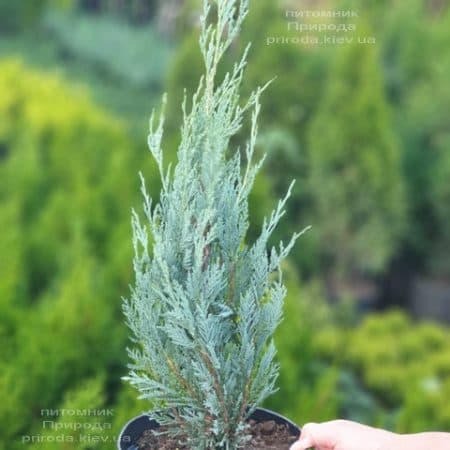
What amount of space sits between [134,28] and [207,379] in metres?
17.4

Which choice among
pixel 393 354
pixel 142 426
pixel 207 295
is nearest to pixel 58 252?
pixel 393 354

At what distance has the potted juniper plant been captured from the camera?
2113mm

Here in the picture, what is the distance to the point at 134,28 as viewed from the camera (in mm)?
18797

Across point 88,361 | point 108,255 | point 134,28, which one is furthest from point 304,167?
point 134,28

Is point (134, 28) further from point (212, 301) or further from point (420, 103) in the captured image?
point (212, 301)

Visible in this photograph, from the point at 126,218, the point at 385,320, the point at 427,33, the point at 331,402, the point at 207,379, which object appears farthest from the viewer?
the point at 427,33

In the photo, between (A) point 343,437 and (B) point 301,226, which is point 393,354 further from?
(A) point 343,437

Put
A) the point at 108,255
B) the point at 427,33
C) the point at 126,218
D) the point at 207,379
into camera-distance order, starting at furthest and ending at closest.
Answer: the point at 427,33 < the point at 126,218 < the point at 108,255 < the point at 207,379

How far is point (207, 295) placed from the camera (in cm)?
211

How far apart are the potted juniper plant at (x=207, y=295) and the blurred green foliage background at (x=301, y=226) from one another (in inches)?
21.2

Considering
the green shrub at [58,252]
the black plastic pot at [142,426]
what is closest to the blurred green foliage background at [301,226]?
the green shrub at [58,252]

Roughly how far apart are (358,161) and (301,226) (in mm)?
→ 905

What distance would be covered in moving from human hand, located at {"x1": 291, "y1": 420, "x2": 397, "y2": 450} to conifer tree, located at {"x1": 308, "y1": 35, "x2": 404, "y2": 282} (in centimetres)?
599

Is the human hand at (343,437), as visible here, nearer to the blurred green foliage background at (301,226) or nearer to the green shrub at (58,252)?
the blurred green foliage background at (301,226)
